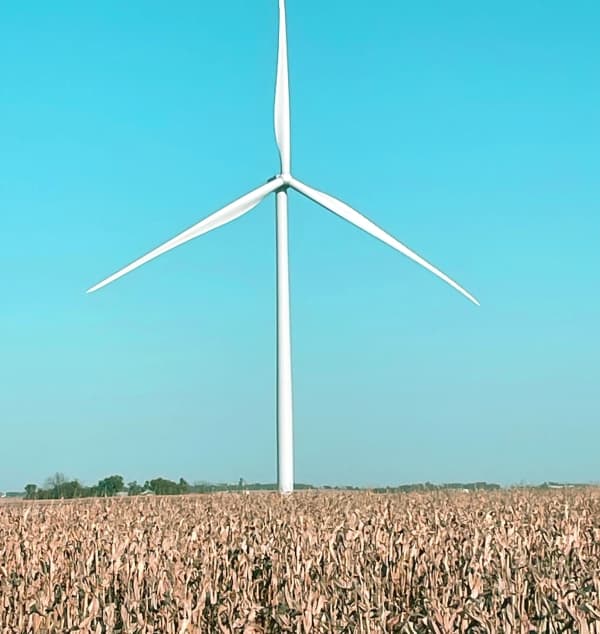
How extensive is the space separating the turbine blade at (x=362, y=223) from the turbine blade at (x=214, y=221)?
1003 mm

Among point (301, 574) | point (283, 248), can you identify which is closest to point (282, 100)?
point (283, 248)

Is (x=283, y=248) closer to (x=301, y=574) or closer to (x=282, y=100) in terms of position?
(x=282, y=100)

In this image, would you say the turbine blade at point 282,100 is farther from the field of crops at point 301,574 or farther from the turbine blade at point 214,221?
the field of crops at point 301,574

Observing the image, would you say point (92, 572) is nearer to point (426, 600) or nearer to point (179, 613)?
point (179, 613)

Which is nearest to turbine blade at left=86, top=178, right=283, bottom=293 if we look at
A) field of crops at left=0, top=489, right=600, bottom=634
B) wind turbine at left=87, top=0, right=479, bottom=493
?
wind turbine at left=87, top=0, right=479, bottom=493

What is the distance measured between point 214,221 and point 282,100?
4.77 meters

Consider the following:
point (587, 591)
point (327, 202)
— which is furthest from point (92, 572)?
point (327, 202)

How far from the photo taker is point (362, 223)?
99.6 ft

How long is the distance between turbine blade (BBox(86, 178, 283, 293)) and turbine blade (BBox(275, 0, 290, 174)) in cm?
133

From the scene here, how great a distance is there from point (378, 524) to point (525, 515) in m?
3.67

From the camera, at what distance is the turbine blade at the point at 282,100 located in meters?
32.2

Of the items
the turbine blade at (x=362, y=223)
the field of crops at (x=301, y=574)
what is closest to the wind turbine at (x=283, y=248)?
the turbine blade at (x=362, y=223)

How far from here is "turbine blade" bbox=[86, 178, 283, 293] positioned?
28.7m

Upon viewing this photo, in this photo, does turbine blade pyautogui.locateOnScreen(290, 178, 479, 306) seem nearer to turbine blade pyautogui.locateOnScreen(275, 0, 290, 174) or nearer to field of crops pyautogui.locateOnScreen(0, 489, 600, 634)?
turbine blade pyautogui.locateOnScreen(275, 0, 290, 174)
